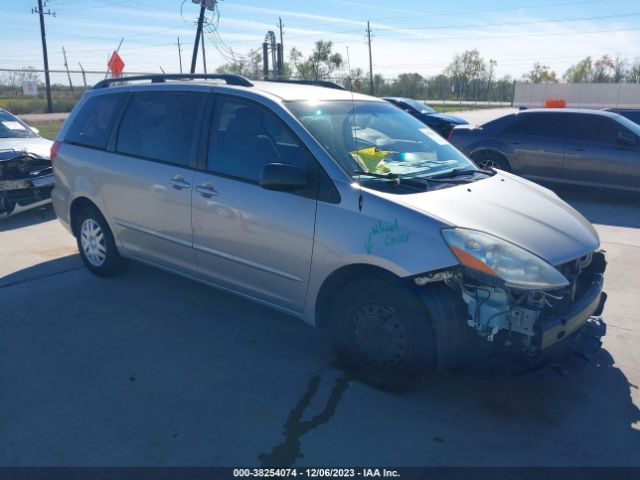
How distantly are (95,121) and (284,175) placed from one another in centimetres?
271

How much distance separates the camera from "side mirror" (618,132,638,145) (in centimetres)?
862

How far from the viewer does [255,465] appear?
9.10 ft

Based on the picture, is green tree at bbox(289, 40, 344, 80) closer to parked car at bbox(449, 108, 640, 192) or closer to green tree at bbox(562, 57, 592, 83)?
parked car at bbox(449, 108, 640, 192)

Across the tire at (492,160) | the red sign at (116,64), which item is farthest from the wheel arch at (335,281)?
the red sign at (116,64)

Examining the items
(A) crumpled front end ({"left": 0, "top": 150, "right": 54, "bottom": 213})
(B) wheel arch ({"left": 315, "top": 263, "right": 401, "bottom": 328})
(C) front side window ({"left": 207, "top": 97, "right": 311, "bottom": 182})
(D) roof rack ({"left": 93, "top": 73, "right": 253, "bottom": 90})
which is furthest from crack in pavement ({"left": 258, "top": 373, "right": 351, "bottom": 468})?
(A) crumpled front end ({"left": 0, "top": 150, "right": 54, "bottom": 213})

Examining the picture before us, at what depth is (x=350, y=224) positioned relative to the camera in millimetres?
3305

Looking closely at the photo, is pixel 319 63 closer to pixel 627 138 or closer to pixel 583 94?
pixel 627 138

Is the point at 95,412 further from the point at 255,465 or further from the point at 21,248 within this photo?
the point at 21,248

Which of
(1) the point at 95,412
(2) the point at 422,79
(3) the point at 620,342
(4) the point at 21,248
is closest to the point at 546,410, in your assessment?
(3) the point at 620,342

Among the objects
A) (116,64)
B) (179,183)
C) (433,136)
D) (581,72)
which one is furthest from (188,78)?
(581,72)

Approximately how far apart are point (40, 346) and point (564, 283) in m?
3.58

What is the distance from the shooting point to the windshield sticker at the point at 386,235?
10.2 ft

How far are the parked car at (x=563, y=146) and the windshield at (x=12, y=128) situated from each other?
7322 millimetres

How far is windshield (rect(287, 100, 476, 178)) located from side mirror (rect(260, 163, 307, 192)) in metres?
0.28
